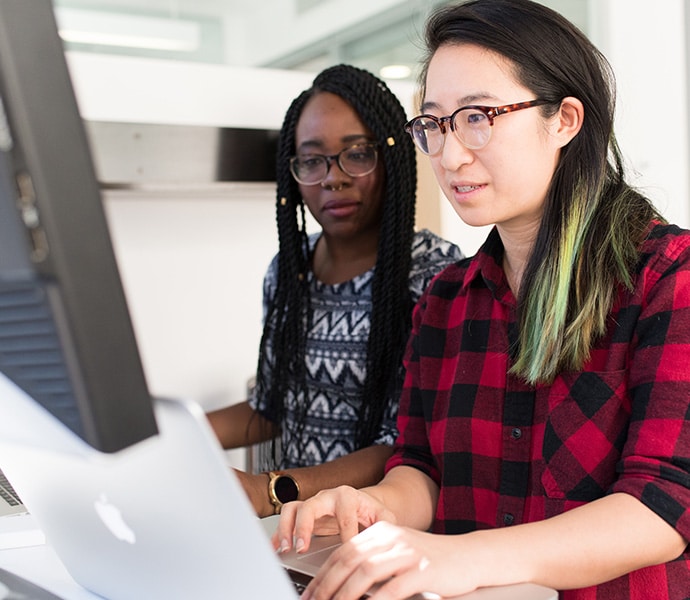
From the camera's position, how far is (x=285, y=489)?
1258 millimetres

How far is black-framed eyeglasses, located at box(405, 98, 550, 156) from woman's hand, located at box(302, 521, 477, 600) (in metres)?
0.53

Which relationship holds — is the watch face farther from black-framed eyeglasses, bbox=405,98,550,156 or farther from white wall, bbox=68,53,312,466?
white wall, bbox=68,53,312,466

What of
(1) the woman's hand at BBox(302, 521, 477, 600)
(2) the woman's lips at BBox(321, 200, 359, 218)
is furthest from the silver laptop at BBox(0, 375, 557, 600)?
(2) the woman's lips at BBox(321, 200, 359, 218)

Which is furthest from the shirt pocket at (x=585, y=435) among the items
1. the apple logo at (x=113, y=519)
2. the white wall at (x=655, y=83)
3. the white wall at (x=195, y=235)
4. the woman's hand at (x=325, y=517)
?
the white wall at (x=655, y=83)

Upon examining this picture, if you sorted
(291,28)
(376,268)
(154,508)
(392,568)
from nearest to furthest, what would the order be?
(154,508), (392,568), (376,268), (291,28)

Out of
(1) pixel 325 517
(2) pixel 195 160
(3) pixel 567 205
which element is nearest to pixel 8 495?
(1) pixel 325 517

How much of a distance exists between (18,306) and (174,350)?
1.57m

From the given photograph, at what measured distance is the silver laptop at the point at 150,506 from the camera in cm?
46

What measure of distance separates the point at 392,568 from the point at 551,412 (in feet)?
1.35

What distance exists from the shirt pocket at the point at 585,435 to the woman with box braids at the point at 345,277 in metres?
0.48

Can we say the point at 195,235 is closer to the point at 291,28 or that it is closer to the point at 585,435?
the point at 291,28

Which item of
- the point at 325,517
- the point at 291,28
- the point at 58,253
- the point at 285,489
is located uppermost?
the point at 291,28

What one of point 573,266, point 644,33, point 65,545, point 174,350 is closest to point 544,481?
point 573,266

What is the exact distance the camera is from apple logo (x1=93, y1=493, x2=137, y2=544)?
1.83ft
